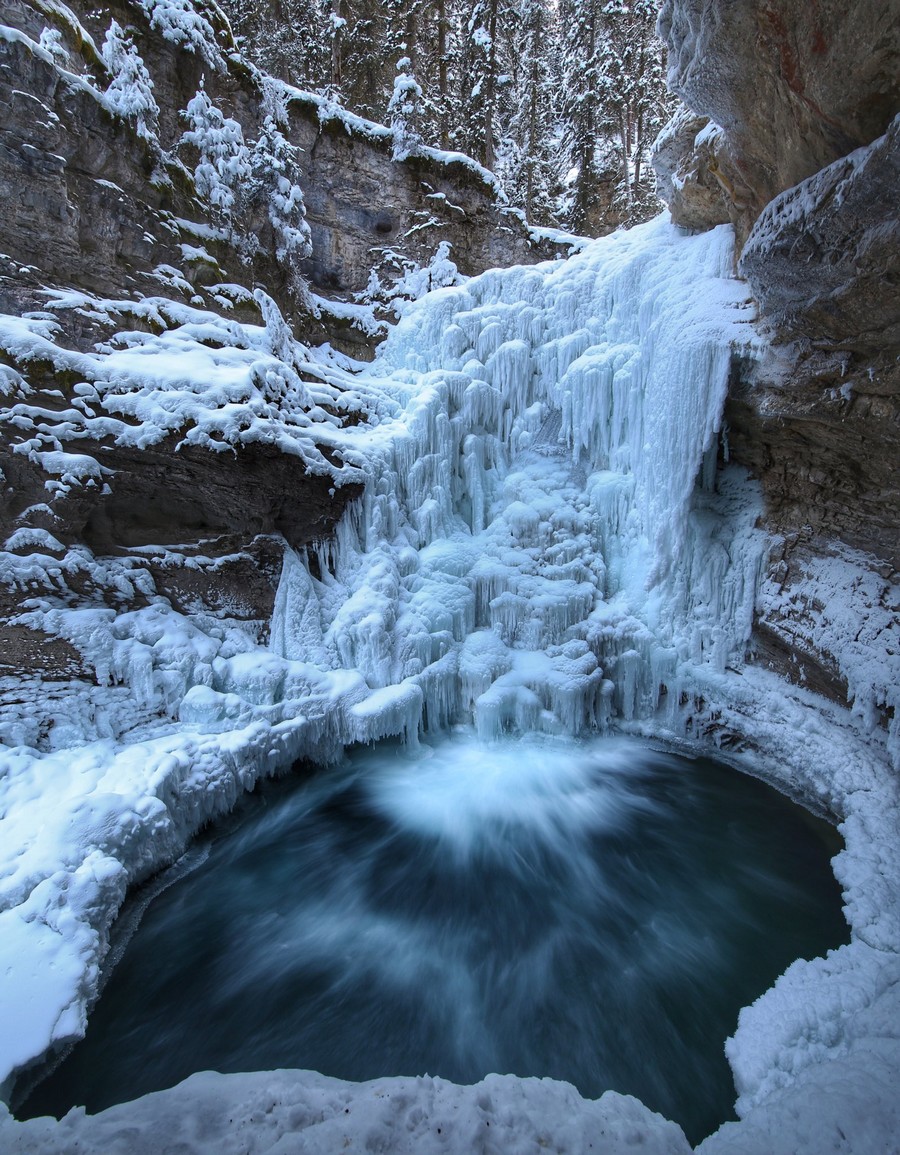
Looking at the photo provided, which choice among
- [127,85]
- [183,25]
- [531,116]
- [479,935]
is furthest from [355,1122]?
[531,116]

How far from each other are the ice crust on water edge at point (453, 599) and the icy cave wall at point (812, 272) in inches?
22.7

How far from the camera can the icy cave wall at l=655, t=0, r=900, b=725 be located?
3.36 meters

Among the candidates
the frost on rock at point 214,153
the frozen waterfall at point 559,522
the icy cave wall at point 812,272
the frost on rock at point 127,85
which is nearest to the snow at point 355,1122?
the frozen waterfall at point 559,522

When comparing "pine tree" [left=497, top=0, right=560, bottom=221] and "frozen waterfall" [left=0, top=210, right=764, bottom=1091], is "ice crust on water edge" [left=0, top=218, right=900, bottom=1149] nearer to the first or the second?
"frozen waterfall" [left=0, top=210, right=764, bottom=1091]

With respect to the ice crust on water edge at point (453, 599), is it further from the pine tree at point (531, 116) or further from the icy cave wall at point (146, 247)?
the pine tree at point (531, 116)

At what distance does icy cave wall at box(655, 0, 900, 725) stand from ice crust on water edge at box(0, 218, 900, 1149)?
1.89 ft

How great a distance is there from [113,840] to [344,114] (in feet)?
48.6

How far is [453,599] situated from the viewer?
781 cm

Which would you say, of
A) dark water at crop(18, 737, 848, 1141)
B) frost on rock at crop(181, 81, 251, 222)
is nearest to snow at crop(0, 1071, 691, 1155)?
dark water at crop(18, 737, 848, 1141)

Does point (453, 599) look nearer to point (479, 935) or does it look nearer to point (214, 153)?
point (479, 935)

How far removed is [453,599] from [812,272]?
5.33 m

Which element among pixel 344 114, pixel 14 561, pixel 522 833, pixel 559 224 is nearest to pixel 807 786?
pixel 522 833

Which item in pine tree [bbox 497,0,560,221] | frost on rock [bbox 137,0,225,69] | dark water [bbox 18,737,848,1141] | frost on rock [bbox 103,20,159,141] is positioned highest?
pine tree [bbox 497,0,560,221]

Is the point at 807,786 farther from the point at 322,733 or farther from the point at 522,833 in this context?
the point at 322,733
